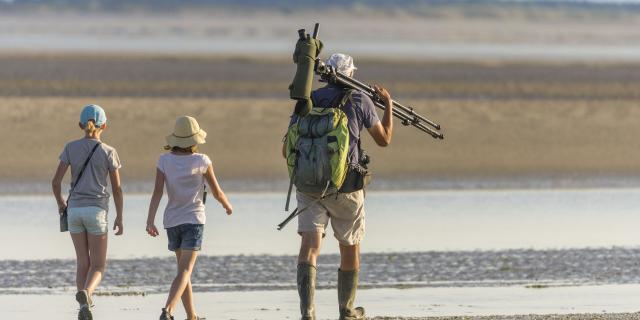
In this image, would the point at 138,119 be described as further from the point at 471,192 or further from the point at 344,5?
the point at 344,5

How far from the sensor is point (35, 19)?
114 meters

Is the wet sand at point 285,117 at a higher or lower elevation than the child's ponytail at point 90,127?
higher

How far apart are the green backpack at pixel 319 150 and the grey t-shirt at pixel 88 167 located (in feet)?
3.72

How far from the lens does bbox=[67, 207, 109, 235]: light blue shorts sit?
1020 centimetres

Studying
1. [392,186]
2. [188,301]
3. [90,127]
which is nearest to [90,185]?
[90,127]

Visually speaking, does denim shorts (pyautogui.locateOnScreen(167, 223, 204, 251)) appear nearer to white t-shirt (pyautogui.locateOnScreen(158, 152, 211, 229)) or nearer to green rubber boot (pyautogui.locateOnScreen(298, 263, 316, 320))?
white t-shirt (pyautogui.locateOnScreen(158, 152, 211, 229))

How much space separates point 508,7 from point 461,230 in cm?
12927

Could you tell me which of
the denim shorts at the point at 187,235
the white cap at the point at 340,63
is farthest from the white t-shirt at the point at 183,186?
the white cap at the point at 340,63

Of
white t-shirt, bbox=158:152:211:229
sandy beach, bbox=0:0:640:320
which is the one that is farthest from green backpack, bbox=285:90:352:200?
sandy beach, bbox=0:0:640:320

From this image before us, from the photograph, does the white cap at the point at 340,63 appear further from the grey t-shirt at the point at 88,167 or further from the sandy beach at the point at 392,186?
the sandy beach at the point at 392,186

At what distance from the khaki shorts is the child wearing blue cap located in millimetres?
1112

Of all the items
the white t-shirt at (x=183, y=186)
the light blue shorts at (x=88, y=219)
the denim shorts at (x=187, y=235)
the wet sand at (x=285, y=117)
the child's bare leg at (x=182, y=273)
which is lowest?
the child's bare leg at (x=182, y=273)

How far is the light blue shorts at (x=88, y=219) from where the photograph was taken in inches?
402

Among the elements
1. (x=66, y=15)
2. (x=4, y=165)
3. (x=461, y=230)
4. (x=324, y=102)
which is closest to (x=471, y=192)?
(x=461, y=230)
